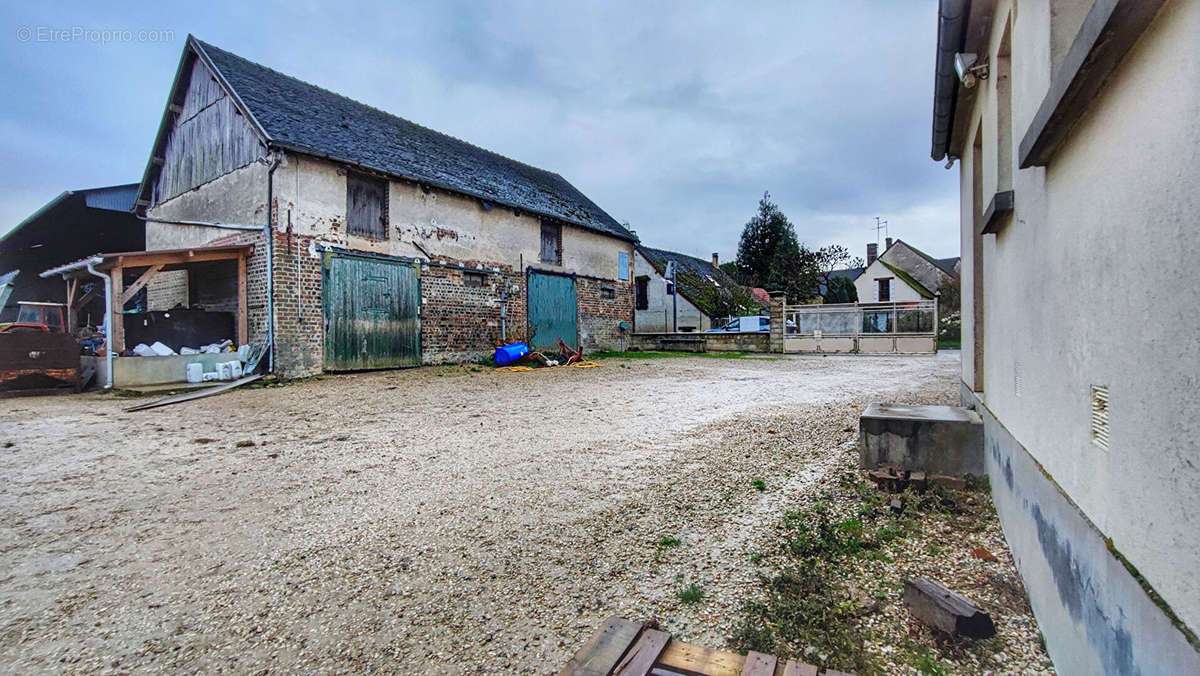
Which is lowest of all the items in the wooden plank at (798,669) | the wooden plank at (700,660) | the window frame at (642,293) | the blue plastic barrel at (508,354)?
the wooden plank at (700,660)

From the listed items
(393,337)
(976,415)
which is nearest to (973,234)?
(976,415)

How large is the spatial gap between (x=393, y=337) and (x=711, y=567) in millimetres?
10855

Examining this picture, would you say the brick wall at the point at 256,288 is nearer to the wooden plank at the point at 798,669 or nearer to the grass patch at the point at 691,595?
the grass patch at the point at 691,595

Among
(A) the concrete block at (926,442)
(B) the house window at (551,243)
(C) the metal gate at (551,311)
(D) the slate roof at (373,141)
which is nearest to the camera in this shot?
(A) the concrete block at (926,442)

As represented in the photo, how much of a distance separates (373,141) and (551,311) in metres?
6.62

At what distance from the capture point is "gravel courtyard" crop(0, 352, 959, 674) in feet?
6.81

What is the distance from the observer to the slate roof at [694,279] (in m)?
26.0

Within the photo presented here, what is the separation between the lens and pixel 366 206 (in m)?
11.9

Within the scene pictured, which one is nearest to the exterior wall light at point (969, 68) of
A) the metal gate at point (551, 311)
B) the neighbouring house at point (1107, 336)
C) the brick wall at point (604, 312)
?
the neighbouring house at point (1107, 336)

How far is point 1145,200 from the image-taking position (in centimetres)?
130

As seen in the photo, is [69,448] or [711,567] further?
[69,448]

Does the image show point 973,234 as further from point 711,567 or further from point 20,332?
point 20,332

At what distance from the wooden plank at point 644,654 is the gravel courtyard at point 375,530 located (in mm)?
232

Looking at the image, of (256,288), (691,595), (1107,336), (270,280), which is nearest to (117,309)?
(256,288)
